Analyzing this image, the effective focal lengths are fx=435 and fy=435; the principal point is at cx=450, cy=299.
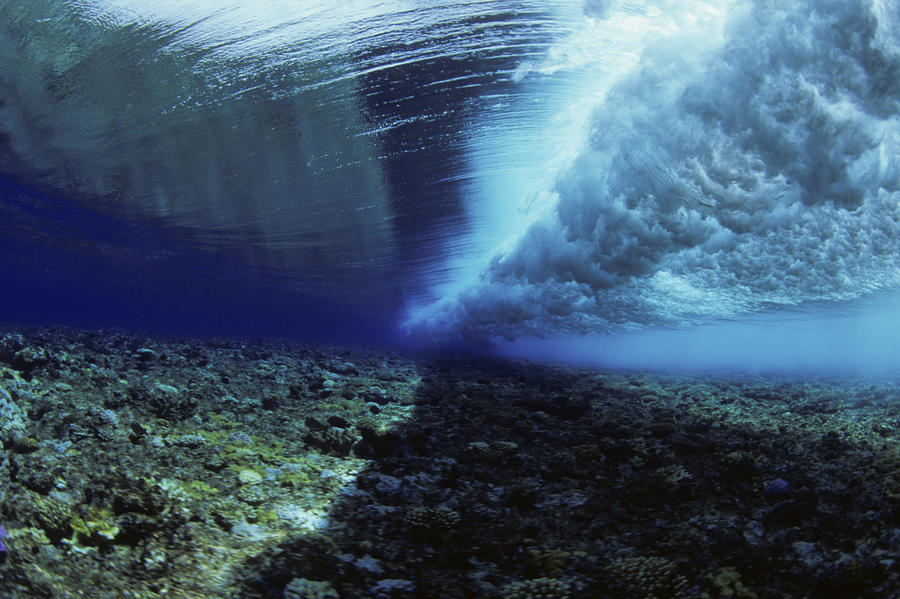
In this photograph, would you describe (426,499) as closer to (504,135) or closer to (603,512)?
(603,512)

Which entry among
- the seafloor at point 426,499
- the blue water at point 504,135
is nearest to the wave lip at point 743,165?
the blue water at point 504,135

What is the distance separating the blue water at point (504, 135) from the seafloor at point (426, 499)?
3.63 metres

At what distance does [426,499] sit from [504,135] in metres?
7.55

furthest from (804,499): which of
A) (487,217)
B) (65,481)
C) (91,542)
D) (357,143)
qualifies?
(487,217)

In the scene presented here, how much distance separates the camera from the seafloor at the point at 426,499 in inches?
85.7

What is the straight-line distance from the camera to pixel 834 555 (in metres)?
2.12

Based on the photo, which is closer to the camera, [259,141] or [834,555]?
[834,555]

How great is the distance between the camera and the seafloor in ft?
7.14

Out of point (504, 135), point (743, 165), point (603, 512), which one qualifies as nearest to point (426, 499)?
point (603, 512)

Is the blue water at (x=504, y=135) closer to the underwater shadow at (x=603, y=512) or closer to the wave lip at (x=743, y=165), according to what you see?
the wave lip at (x=743, y=165)

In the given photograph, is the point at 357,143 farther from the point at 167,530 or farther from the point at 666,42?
the point at 167,530

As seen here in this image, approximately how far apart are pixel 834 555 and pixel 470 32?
22.4ft

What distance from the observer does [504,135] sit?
892cm

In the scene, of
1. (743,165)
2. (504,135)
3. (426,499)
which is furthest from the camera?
(504,135)
